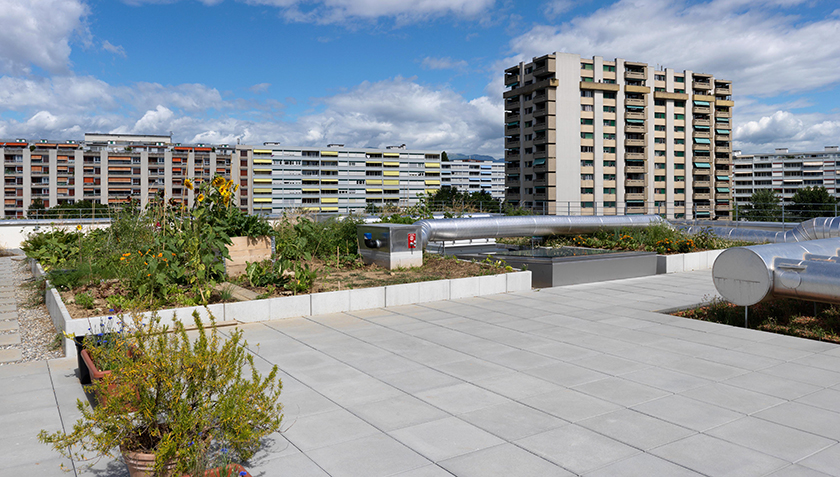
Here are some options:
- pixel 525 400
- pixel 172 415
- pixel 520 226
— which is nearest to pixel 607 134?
pixel 520 226

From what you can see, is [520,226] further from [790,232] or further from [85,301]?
[85,301]

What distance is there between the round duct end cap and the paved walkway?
484 millimetres

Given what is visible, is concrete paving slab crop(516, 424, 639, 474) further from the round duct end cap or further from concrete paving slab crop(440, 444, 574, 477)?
the round duct end cap

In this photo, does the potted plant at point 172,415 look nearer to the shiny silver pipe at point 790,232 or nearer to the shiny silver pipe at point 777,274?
the shiny silver pipe at point 777,274

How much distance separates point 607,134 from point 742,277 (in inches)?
2838

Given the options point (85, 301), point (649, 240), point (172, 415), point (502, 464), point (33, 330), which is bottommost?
point (502, 464)

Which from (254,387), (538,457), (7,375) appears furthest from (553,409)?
(7,375)

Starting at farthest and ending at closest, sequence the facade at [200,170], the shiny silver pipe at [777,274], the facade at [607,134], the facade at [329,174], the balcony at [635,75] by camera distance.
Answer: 1. the facade at [329,174]
2. the facade at [200,170]
3. the balcony at [635,75]
4. the facade at [607,134]
5. the shiny silver pipe at [777,274]

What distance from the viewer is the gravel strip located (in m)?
6.29

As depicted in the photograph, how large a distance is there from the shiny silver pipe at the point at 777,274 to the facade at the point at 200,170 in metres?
81.8

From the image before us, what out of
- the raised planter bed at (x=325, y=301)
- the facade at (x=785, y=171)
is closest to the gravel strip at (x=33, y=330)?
the raised planter bed at (x=325, y=301)

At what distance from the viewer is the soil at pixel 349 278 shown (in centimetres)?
780

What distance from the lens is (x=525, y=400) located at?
15.4 ft

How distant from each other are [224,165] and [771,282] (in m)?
120
